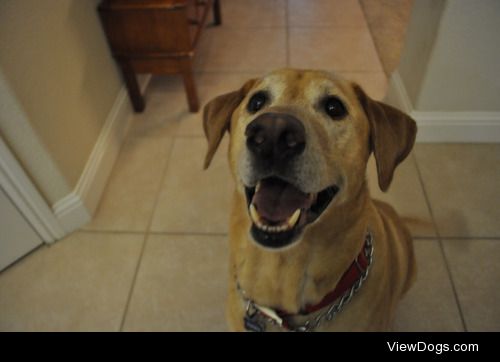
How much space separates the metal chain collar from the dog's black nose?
0.44 m

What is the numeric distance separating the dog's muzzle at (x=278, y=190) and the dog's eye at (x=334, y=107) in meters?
0.19

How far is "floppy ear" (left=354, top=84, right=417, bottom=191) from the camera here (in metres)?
0.94

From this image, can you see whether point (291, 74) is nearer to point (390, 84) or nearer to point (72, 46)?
point (72, 46)

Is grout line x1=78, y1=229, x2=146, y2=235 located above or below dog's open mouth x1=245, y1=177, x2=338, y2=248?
below

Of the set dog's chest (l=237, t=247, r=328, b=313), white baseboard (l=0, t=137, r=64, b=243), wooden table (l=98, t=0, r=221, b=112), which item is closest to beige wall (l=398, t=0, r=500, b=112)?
wooden table (l=98, t=0, r=221, b=112)

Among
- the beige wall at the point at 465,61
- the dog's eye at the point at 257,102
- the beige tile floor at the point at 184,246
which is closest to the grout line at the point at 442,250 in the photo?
the beige tile floor at the point at 184,246

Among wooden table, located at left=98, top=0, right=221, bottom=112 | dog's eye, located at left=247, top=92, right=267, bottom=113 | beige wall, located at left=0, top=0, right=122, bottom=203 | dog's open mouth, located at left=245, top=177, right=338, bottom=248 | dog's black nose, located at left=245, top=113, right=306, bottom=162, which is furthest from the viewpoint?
wooden table, located at left=98, top=0, right=221, bottom=112

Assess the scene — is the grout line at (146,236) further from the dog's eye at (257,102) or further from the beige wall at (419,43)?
the beige wall at (419,43)

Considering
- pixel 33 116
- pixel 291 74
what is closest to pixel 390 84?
pixel 291 74

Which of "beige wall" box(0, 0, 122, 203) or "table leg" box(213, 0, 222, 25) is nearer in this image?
"beige wall" box(0, 0, 122, 203)

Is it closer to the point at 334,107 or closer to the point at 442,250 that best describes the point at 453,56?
the point at 442,250

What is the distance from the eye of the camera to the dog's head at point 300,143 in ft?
2.52

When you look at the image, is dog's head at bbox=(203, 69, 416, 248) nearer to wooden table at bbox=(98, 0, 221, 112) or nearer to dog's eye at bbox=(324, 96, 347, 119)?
dog's eye at bbox=(324, 96, 347, 119)
